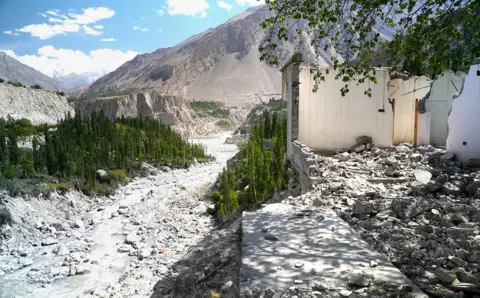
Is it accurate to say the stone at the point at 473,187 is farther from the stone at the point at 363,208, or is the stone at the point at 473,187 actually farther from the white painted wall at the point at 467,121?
the white painted wall at the point at 467,121

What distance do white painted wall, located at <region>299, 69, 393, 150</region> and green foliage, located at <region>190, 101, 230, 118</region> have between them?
1553 inches

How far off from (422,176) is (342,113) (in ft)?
11.7

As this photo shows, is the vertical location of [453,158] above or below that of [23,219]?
above

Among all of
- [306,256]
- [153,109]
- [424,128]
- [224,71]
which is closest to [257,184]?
[424,128]

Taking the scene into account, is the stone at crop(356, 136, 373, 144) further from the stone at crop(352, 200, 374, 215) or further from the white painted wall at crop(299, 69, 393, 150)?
the stone at crop(352, 200, 374, 215)

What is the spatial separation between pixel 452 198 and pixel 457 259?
2000mm

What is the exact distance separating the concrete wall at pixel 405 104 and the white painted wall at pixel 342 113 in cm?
73

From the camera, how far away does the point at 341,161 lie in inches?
281

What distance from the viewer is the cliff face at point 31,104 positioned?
25.3 metres

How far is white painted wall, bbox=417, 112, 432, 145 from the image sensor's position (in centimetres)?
873

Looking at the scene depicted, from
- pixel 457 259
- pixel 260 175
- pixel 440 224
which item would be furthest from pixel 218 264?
pixel 260 175

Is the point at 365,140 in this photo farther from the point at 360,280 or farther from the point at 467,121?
the point at 360,280

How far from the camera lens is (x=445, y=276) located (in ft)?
7.46

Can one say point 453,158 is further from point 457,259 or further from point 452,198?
point 457,259
